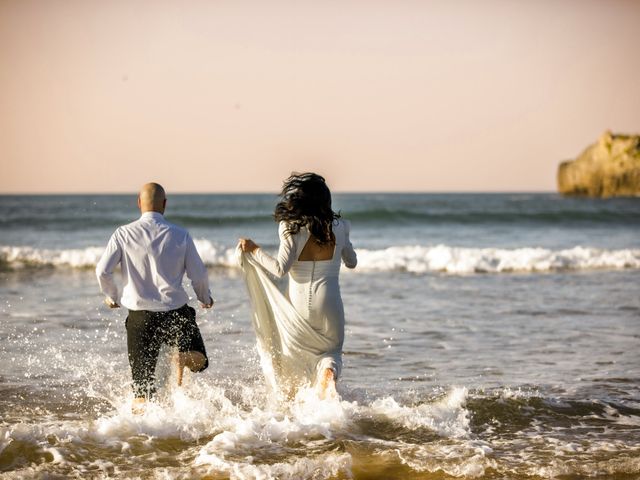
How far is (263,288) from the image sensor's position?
19.0ft

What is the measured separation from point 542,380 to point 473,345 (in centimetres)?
153

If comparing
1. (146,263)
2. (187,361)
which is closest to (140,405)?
(187,361)

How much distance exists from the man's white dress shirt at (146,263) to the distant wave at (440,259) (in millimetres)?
11886

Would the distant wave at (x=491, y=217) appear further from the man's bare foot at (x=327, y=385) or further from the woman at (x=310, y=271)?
the man's bare foot at (x=327, y=385)

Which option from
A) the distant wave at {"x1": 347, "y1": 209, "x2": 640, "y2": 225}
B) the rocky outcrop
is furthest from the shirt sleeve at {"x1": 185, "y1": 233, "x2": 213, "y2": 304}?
the rocky outcrop

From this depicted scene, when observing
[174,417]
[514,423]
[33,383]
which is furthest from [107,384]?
[514,423]

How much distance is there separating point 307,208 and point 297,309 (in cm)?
79

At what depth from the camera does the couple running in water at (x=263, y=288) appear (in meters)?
5.20

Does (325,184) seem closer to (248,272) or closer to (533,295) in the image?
(248,272)

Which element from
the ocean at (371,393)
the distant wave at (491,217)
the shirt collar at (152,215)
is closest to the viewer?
the ocean at (371,393)

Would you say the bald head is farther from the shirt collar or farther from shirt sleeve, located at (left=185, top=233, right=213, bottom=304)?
shirt sleeve, located at (left=185, top=233, right=213, bottom=304)

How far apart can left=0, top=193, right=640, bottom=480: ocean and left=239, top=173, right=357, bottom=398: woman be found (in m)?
0.29

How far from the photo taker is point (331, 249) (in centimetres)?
555

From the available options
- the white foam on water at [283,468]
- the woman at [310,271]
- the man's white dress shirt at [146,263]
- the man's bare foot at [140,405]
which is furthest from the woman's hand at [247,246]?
the white foam on water at [283,468]
